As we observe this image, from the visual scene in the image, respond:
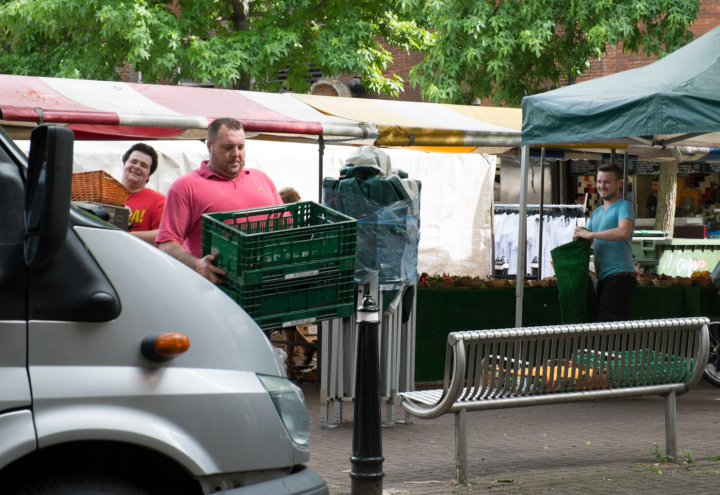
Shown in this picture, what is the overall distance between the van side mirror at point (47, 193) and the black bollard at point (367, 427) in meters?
2.52

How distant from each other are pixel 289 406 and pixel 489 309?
6190mm

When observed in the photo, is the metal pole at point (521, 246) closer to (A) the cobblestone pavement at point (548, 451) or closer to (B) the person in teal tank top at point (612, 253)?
(B) the person in teal tank top at point (612, 253)

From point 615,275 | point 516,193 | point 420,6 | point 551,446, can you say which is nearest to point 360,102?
point 615,275

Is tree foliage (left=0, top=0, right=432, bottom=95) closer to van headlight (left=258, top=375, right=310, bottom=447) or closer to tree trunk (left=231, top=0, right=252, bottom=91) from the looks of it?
tree trunk (left=231, top=0, right=252, bottom=91)

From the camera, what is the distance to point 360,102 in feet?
32.8

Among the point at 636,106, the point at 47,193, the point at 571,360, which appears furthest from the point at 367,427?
the point at 636,106

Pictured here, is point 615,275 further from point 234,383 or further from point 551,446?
point 234,383

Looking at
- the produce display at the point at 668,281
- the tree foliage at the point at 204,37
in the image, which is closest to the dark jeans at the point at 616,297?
the produce display at the point at 668,281

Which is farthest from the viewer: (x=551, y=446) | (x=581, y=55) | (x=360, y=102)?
(x=581, y=55)

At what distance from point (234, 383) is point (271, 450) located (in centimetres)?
25

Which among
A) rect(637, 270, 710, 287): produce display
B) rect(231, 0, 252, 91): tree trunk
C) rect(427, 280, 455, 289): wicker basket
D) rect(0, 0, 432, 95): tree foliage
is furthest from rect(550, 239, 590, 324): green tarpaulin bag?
rect(231, 0, 252, 91): tree trunk

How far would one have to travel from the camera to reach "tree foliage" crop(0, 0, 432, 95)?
1541 centimetres

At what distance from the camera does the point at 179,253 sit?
4945 millimetres

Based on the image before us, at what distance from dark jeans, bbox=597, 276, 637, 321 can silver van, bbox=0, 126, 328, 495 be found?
5862 mm
